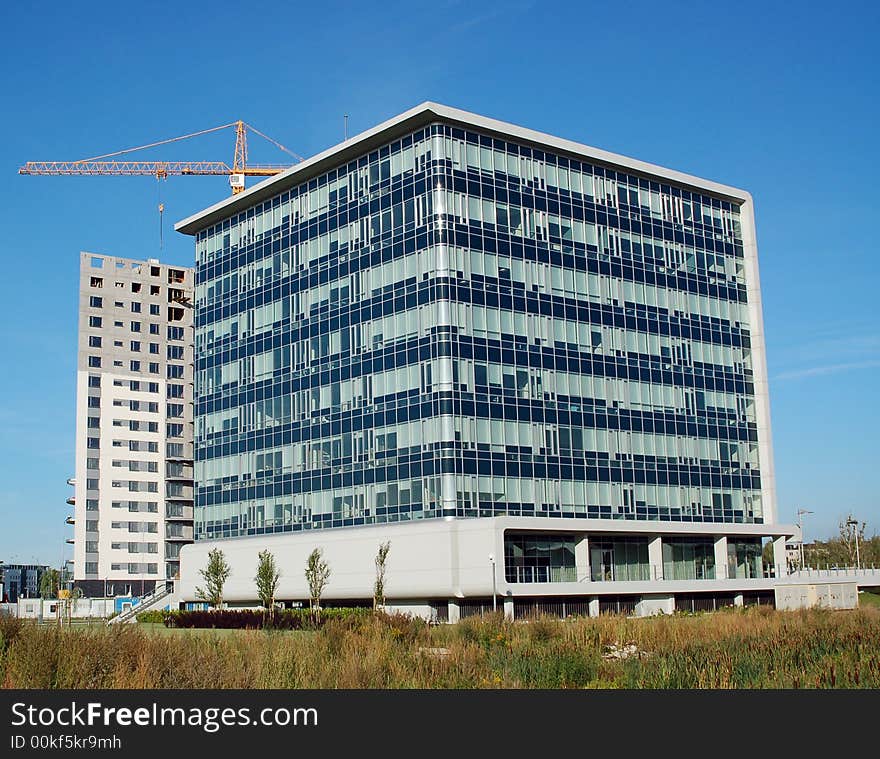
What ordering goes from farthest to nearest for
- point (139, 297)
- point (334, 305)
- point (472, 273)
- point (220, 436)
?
point (139, 297), point (220, 436), point (334, 305), point (472, 273)

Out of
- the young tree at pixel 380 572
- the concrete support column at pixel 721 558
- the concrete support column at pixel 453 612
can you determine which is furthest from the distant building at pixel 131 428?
the concrete support column at pixel 721 558

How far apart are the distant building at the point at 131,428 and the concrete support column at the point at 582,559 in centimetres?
7550

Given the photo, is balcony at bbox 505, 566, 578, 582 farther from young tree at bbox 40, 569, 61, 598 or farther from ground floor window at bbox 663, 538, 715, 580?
young tree at bbox 40, 569, 61, 598

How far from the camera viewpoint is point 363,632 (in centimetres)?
3247

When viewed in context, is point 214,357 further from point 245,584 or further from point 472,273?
point 472,273

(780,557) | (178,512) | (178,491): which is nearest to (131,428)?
(178,491)

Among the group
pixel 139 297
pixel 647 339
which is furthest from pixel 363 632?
pixel 139 297

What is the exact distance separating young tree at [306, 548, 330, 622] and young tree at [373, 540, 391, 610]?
14.1 ft

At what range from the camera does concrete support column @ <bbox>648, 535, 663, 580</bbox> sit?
76500 mm

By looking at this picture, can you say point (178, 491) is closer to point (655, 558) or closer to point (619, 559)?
point (619, 559)

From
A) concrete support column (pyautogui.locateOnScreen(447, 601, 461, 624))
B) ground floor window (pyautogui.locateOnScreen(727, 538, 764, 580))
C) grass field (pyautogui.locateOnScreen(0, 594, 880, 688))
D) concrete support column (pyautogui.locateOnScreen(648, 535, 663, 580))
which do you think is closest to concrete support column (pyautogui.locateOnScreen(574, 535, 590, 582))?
concrete support column (pyautogui.locateOnScreen(648, 535, 663, 580))

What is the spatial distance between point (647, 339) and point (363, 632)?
5357 centimetres

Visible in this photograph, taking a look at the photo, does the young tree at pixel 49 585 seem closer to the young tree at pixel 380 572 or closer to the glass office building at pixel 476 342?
the glass office building at pixel 476 342
